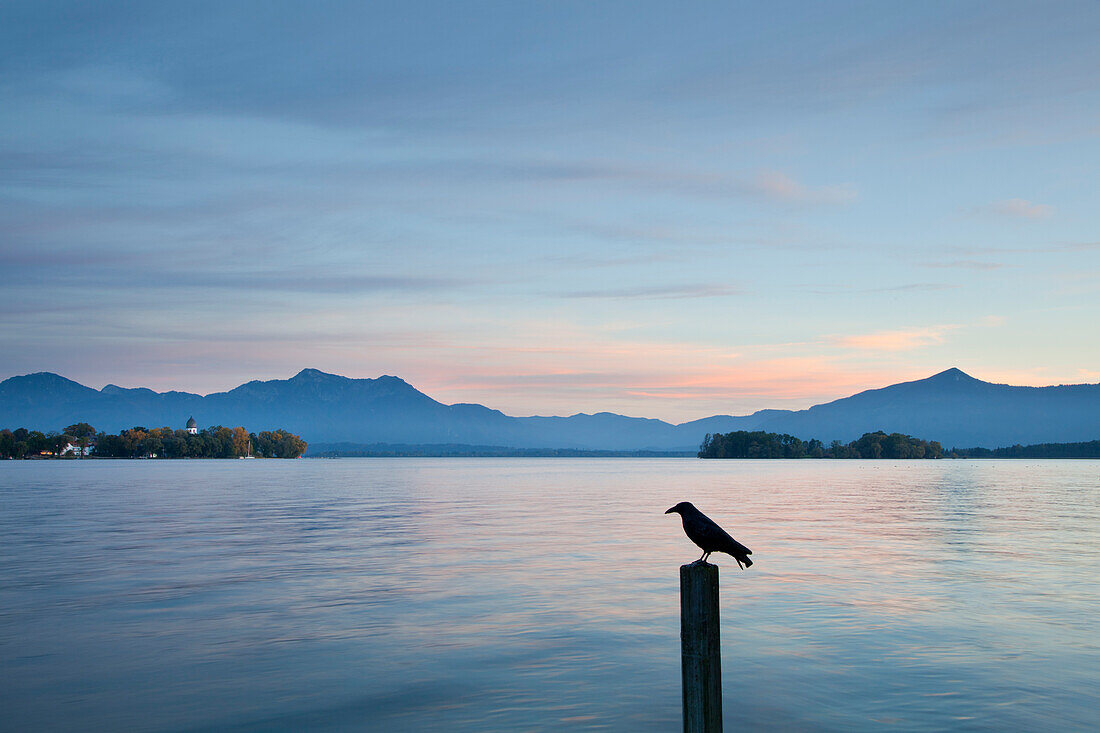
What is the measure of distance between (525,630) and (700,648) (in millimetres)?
12269

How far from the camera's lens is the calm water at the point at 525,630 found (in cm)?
1623

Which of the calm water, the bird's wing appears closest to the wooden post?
the bird's wing

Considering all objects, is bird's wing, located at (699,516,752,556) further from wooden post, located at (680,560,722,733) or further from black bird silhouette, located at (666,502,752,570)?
wooden post, located at (680,560,722,733)

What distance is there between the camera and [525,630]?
22734 millimetres

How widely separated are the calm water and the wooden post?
4.47 meters

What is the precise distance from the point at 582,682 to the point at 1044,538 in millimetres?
34047

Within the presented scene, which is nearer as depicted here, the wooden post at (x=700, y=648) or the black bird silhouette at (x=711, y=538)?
the wooden post at (x=700, y=648)

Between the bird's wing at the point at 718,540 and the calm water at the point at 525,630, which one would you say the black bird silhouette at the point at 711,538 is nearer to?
the bird's wing at the point at 718,540

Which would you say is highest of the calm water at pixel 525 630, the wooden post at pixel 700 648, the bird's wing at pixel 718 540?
the bird's wing at pixel 718 540

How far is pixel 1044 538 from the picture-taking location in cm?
4222

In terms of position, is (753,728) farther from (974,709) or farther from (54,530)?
(54,530)

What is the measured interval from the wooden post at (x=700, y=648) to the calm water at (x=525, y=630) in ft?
14.7

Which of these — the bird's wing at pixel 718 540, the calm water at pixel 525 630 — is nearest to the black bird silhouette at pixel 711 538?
the bird's wing at pixel 718 540

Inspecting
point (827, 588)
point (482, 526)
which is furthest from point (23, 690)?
point (482, 526)
